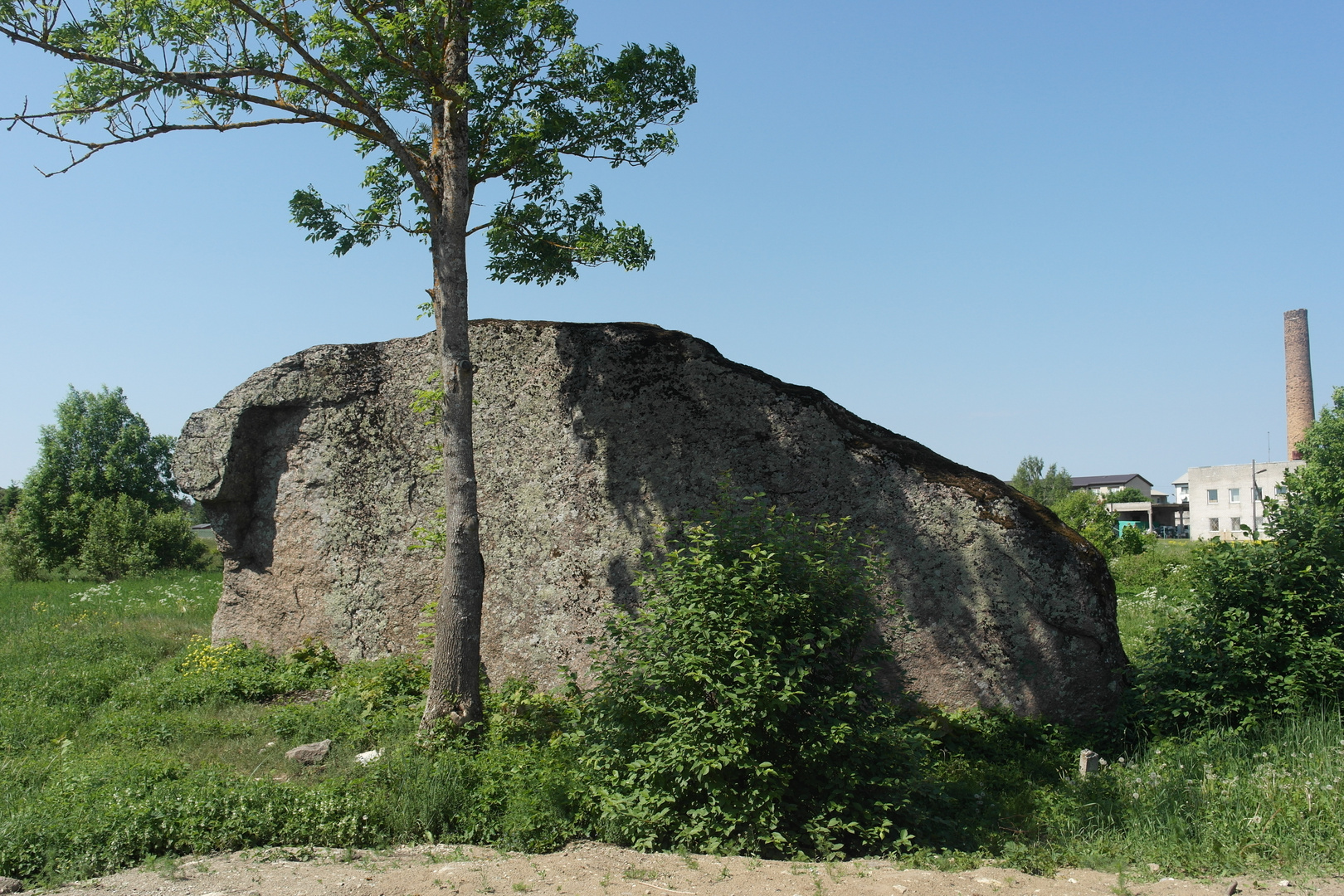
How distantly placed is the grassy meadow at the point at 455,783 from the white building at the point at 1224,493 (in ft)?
187

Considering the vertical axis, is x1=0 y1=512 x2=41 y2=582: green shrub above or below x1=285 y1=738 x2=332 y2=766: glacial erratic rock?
above

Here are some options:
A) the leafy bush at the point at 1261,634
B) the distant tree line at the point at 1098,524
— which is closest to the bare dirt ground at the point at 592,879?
the leafy bush at the point at 1261,634

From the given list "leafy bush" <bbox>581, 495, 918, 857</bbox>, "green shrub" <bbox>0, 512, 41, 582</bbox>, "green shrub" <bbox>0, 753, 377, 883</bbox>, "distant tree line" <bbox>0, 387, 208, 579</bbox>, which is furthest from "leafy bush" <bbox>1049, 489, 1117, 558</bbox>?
"green shrub" <bbox>0, 512, 41, 582</bbox>

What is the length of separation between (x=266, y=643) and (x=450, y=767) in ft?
17.8

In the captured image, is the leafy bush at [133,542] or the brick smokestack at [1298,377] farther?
the brick smokestack at [1298,377]

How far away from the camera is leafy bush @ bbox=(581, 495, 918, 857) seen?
5.52m

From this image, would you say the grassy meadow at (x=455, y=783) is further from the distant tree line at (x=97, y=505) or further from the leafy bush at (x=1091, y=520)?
the distant tree line at (x=97, y=505)

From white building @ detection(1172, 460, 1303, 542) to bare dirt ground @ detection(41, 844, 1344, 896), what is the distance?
59555 mm

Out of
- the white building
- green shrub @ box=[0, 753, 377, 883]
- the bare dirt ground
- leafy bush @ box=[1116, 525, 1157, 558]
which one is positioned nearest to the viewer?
the bare dirt ground

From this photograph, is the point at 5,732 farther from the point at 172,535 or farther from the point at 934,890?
the point at 172,535

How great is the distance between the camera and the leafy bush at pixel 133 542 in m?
24.8

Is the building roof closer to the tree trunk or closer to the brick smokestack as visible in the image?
the brick smokestack

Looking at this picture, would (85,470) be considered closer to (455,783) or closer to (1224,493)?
(455,783)

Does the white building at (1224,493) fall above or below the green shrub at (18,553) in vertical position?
above
